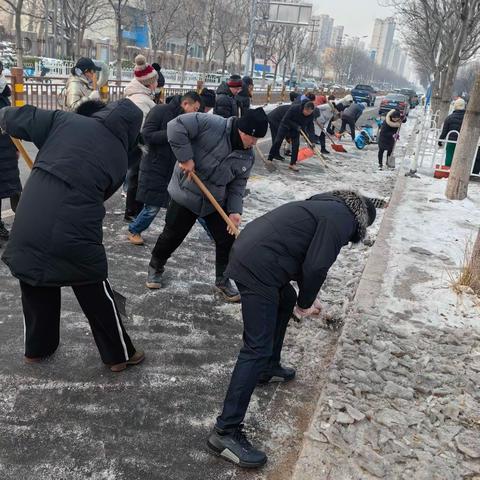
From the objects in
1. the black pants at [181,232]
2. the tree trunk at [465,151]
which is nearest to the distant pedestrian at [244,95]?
the tree trunk at [465,151]

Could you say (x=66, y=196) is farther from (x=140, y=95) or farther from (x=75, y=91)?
(x=75, y=91)

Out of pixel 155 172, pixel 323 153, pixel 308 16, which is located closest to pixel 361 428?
pixel 155 172

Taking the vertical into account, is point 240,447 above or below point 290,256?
below

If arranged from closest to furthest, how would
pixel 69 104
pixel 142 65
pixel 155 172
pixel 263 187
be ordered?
pixel 155 172 → pixel 142 65 → pixel 69 104 → pixel 263 187

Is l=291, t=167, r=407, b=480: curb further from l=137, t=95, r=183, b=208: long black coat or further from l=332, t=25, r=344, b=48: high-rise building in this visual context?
l=332, t=25, r=344, b=48: high-rise building

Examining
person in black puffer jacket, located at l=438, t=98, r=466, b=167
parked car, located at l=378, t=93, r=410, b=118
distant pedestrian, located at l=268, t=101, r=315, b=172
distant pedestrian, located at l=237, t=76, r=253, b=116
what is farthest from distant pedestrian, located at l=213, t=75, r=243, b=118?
parked car, located at l=378, t=93, r=410, b=118

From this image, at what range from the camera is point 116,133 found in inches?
101

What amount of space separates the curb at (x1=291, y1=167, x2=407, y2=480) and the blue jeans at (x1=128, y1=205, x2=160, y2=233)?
2074mm

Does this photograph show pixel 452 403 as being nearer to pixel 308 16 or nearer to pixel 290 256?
pixel 290 256

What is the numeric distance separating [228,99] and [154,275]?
4.51m

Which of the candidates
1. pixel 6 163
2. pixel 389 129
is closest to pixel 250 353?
pixel 6 163

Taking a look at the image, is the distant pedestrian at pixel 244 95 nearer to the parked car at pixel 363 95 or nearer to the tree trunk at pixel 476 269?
the tree trunk at pixel 476 269

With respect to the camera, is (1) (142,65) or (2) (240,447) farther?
(1) (142,65)

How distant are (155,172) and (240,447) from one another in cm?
294
